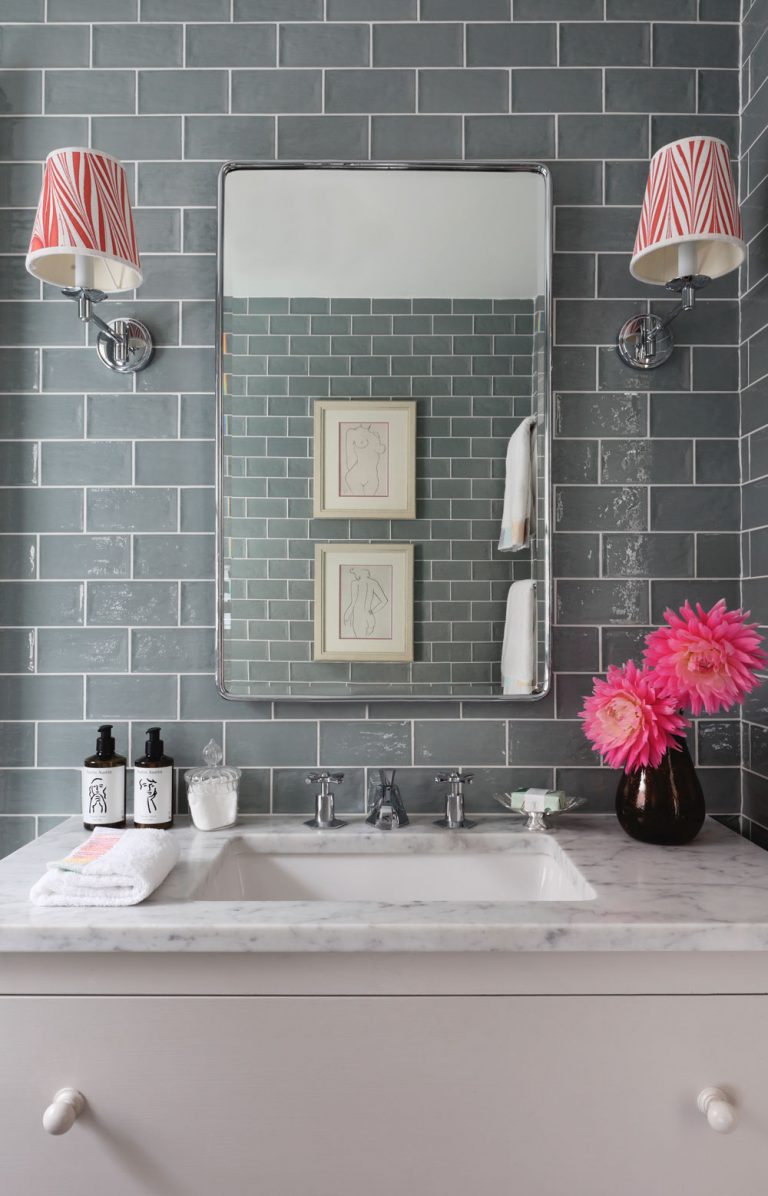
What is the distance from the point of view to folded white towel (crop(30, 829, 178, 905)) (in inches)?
39.6

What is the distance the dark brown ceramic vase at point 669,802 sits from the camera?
4.11ft

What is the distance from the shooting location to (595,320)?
4.83 ft

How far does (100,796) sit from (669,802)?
0.94 meters

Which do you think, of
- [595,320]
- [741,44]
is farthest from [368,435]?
[741,44]

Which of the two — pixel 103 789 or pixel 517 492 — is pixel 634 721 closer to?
pixel 517 492

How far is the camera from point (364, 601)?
1.43 metres

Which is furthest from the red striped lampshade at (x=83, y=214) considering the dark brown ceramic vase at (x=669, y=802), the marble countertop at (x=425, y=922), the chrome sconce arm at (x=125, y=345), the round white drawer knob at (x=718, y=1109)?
the round white drawer knob at (x=718, y=1109)

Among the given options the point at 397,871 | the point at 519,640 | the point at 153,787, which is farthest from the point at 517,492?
the point at 153,787

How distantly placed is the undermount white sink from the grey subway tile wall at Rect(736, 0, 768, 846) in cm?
42

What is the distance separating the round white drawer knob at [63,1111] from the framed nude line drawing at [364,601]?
29.0 inches

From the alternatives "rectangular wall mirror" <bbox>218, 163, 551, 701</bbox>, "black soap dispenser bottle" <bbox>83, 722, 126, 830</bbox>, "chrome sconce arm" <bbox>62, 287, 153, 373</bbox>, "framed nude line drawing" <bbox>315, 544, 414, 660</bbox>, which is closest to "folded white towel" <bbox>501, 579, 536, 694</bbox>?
"rectangular wall mirror" <bbox>218, 163, 551, 701</bbox>

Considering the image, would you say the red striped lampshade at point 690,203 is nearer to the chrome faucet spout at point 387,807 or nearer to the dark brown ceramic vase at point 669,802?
the dark brown ceramic vase at point 669,802

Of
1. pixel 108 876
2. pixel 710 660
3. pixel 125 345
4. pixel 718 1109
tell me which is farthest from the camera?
pixel 125 345

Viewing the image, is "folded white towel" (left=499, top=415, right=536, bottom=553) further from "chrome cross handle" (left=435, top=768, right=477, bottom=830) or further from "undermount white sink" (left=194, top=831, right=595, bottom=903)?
"undermount white sink" (left=194, top=831, right=595, bottom=903)
